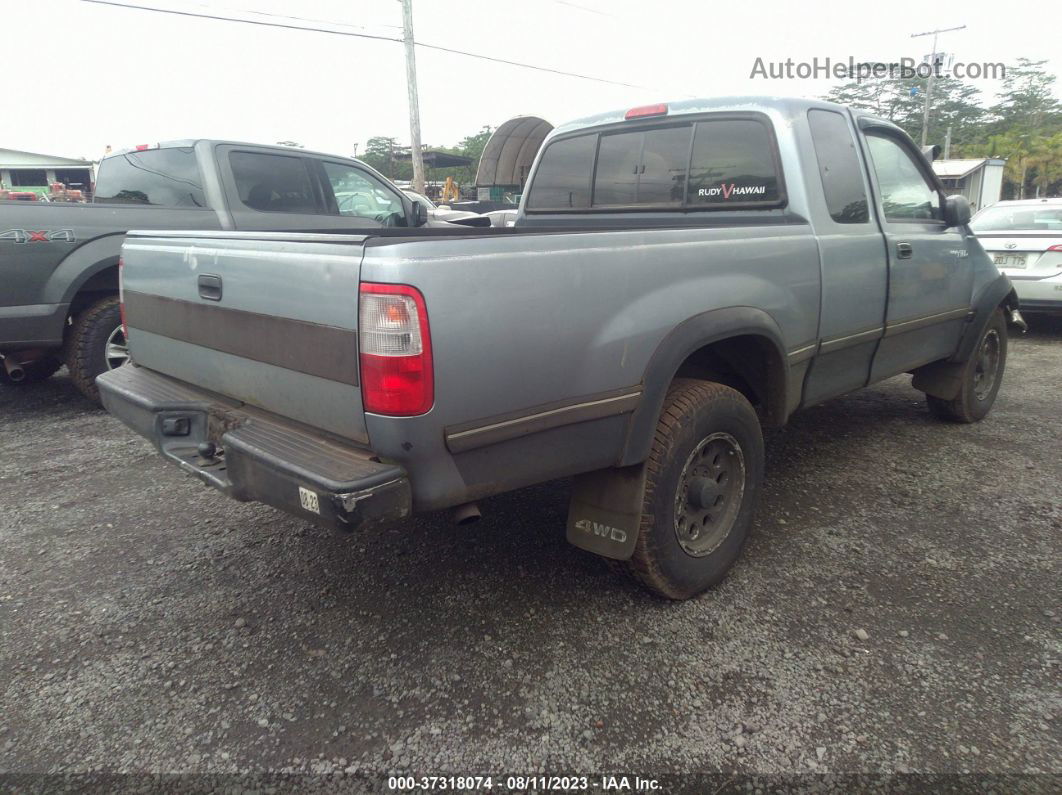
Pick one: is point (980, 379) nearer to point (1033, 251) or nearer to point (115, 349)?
point (1033, 251)

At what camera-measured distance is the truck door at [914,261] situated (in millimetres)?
3779

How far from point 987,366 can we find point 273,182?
17.9 ft

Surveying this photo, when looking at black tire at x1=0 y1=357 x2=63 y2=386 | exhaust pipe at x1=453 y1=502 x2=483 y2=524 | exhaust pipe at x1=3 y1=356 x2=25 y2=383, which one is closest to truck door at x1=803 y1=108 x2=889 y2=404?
exhaust pipe at x1=453 y1=502 x2=483 y2=524

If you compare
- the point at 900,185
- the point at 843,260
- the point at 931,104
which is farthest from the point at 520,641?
the point at 931,104

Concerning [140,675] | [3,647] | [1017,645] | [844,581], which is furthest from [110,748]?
[1017,645]

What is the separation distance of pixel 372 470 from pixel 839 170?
2.75 m

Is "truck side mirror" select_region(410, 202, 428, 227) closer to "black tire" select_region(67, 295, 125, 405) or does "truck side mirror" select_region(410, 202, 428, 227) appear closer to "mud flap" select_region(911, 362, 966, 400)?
"black tire" select_region(67, 295, 125, 405)

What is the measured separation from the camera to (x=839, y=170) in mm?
3488

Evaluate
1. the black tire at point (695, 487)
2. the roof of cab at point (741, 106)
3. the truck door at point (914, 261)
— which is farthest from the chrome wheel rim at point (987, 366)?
the black tire at point (695, 487)

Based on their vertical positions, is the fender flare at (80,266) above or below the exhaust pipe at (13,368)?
above

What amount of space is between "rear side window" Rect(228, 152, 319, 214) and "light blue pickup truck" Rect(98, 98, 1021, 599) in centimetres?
284

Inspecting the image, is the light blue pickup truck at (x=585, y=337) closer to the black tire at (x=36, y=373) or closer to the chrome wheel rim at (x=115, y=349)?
the chrome wheel rim at (x=115, y=349)

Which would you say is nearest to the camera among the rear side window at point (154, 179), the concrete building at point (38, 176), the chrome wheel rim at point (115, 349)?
the chrome wheel rim at point (115, 349)

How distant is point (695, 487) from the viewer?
107 inches
